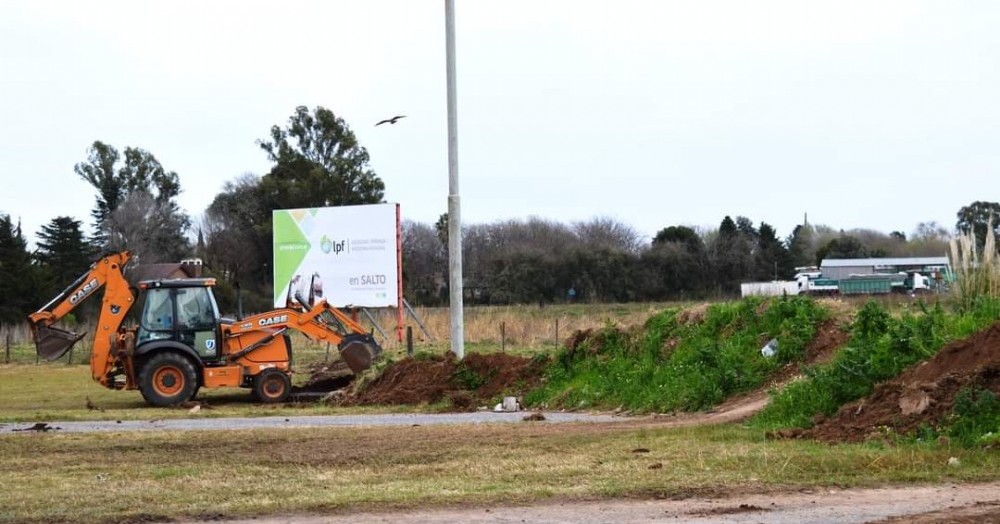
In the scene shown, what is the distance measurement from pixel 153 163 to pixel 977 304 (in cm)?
8119

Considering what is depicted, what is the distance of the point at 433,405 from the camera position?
76.9 ft

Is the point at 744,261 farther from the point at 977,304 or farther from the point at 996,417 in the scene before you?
the point at 996,417

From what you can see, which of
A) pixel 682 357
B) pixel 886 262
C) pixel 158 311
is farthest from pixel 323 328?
pixel 886 262

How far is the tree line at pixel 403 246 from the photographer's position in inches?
2341

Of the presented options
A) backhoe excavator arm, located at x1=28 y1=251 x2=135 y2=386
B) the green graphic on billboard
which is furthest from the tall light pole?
the green graphic on billboard

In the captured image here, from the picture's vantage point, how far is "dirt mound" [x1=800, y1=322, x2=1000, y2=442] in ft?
42.9

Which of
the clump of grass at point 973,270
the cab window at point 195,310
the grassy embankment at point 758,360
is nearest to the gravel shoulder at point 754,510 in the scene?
the grassy embankment at point 758,360

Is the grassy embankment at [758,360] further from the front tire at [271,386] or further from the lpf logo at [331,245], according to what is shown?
the lpf logo at [331,245]

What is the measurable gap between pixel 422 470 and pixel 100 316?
16554 mm

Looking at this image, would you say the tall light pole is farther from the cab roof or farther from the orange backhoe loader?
the cab roof

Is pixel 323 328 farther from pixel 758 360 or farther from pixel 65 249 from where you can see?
pixel 65 249

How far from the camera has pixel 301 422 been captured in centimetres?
1991

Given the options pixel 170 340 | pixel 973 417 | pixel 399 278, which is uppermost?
pixel 399 278

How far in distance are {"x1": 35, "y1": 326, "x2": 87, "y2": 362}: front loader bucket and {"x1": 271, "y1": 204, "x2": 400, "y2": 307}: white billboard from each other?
15.3 m
